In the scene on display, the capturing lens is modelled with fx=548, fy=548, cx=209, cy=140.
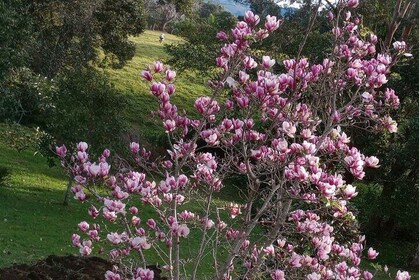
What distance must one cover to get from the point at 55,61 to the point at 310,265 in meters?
18.7

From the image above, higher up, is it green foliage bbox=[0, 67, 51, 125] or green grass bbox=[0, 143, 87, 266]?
green foliage bbox=[0, 67, 51, 125]

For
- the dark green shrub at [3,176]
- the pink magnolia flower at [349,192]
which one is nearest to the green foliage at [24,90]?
the dark green shrub at [3,176]

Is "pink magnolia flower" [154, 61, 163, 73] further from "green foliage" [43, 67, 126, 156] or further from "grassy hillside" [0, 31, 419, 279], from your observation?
"green foliage" [43, 67, 126, 156]

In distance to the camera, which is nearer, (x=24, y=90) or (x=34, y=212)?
(x=34, y=212)

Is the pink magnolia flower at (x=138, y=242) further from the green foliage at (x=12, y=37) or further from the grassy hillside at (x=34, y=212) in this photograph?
the green foliage at (x=12, y=37)

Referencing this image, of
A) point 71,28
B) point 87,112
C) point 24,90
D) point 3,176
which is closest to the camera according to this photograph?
point 87,112

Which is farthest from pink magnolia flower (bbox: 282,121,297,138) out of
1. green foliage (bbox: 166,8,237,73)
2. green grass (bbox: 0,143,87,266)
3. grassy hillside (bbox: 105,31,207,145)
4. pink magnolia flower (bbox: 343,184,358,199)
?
grassy hillside (bbox: 105,31,207,145)

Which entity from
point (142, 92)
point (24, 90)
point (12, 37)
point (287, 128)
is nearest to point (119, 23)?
point (142, 92)

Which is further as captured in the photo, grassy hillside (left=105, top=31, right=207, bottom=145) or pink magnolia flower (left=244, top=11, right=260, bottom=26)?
grassy hillside (left=105, top=31, right=207, bottom=145)

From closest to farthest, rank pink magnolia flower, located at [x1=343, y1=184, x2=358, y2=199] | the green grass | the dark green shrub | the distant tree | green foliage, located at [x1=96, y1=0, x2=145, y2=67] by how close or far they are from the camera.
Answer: pink magnolia flower, located at [x1=343, y1=184, x2=358, y2=199] → the green grass → the dark green shrub → the distant tree → green foliage, located at [x1=96, y1=0, x2=145, y2=67]

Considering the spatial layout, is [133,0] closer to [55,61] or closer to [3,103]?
[55,61]

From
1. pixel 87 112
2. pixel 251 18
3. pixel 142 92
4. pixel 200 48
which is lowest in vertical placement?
pixel 142 92

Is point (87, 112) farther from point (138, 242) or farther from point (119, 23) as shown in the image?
point (119, 23)

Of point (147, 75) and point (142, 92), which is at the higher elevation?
point (147, 75)
